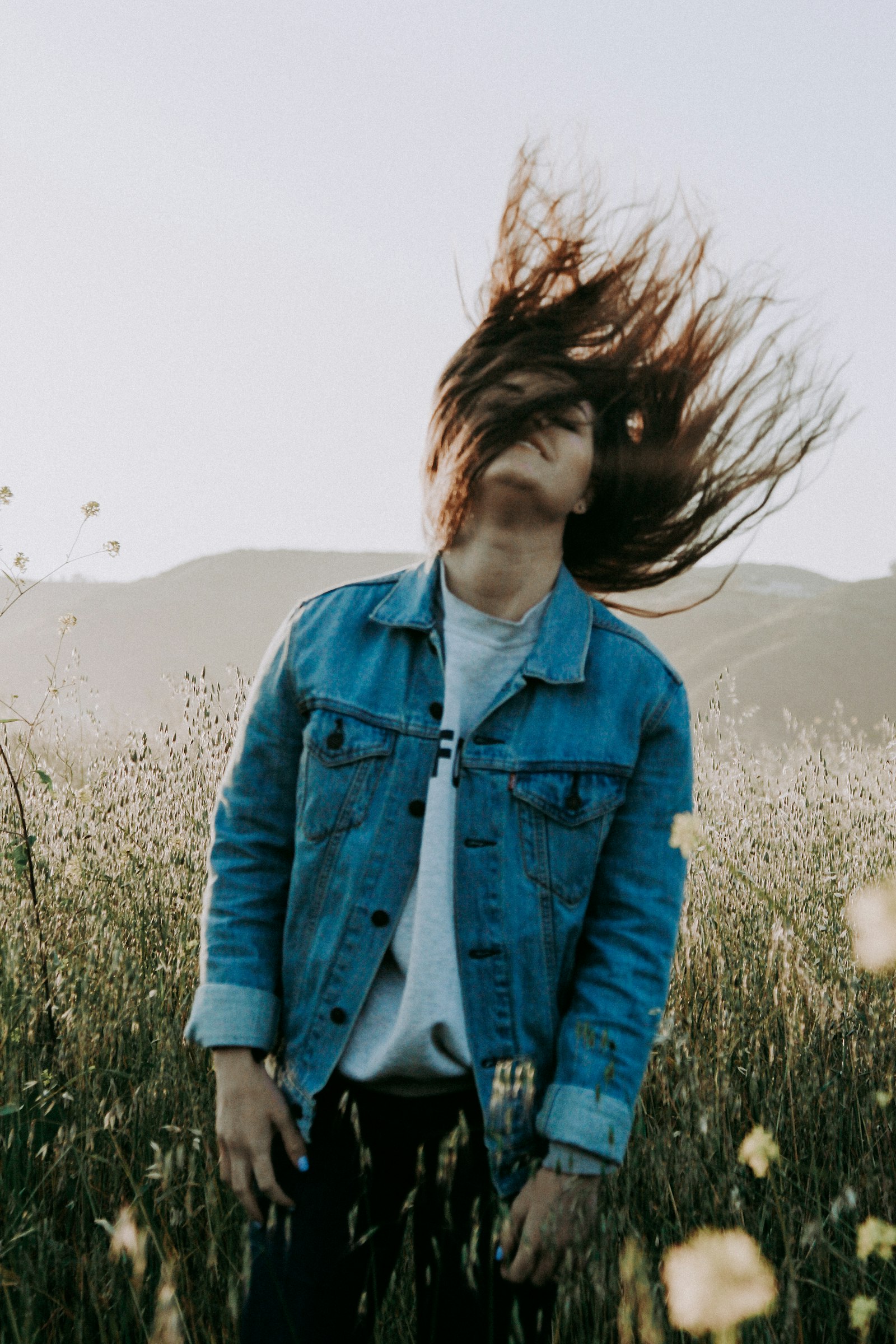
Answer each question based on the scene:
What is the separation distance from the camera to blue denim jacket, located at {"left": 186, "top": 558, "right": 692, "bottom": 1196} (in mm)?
1190

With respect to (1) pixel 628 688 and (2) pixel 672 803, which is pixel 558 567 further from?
(2) pixel 672 803

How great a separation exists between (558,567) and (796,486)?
52 cm

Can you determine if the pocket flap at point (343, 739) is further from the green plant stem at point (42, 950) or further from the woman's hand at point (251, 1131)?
the green plant stem at point (42, 950)

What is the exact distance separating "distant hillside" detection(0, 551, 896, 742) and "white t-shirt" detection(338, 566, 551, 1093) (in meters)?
13.6

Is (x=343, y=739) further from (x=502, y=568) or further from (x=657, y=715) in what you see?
(x=657, y=715)

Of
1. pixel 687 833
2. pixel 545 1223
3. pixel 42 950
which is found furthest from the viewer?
pixel 42 950

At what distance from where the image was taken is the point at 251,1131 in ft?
3.82

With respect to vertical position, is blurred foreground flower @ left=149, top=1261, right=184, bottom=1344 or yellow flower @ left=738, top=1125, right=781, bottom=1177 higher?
yellow flower @ left=738, top=1125, right=781, bottom=1177

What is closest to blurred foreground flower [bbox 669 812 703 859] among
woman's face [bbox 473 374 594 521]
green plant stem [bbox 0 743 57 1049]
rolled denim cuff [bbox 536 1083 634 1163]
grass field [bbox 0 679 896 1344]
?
grass field [bbox 0 679 896 1344]

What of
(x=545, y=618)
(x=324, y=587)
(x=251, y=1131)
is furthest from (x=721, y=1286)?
(x=324, y=587)

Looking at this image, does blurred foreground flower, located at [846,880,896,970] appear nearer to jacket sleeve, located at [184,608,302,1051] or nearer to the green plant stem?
jacket sleeve, located at [184,608,302,1051]

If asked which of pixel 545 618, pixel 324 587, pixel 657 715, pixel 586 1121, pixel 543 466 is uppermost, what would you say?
pixel 324 587

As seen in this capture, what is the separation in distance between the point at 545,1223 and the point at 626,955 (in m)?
0.32

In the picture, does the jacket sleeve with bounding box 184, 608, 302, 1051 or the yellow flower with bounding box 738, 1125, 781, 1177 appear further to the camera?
the jacket sleeve with bounding box 184, 608, 302, 1051
